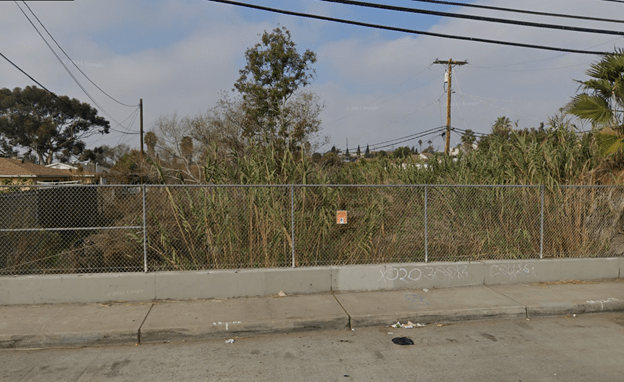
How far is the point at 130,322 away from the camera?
552 cm

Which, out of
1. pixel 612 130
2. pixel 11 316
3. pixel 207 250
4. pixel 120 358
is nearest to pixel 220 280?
pixel 207 250

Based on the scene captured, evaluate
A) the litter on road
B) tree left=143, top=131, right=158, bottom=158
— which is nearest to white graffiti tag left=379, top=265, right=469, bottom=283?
A: the litter on road

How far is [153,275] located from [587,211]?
8375 mm

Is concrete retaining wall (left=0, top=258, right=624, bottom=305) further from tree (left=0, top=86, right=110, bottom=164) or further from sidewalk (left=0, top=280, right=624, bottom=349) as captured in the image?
tree (left=0, top=86, right=110, bottom=164)

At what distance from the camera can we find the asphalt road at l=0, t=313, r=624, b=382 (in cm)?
432

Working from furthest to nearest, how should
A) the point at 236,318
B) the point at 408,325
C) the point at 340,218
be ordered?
the point at 340,218 → the point at 408,325 → the point at 236,318

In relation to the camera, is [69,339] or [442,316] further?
[442,316]

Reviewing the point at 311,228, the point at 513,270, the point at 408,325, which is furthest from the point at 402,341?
the point at 513,270

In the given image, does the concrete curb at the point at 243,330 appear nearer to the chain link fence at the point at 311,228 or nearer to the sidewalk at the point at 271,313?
the sidewalk at the point at 271,313

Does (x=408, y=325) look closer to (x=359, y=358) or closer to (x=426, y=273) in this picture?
(x=359, y=358)

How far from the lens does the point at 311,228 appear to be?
746 centimetres

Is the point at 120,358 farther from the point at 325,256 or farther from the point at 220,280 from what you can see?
the point at 325,256

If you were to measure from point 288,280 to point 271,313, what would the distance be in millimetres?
1000

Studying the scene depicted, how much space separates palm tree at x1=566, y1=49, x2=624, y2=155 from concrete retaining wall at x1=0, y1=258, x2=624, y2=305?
269 centimetres
